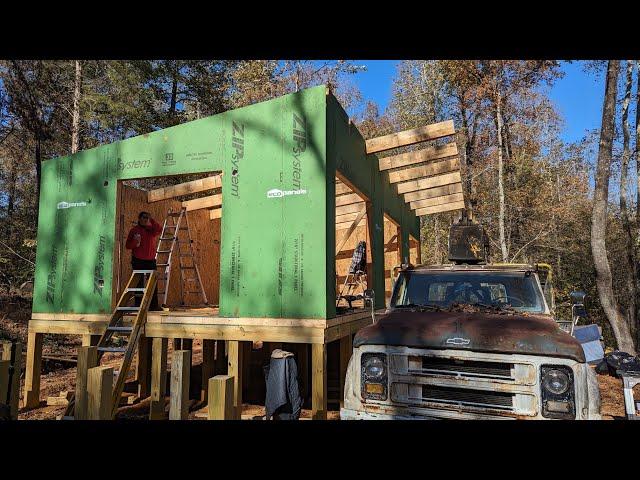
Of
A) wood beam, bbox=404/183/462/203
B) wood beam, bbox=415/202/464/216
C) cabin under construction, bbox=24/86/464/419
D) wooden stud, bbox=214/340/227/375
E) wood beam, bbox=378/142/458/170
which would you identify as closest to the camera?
cabin under construction, bbox=24/86/464/419

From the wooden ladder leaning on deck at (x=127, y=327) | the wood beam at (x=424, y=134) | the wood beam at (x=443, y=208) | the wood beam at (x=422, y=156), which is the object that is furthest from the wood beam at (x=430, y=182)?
the wooden ladder leaning on deck at (x=127, y=327)

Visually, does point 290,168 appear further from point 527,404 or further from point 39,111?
point 39,111

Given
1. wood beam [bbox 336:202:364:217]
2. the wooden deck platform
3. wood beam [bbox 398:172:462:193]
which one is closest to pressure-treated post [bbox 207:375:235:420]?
the wooden deck platform

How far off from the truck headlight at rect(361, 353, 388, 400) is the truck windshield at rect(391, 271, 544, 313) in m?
1.22

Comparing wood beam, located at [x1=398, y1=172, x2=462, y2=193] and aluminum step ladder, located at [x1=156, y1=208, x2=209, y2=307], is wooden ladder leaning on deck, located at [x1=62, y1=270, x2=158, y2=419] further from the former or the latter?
wood beam, located at [x1=398, y1=172, x2=462, y2=193]

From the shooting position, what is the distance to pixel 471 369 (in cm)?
397

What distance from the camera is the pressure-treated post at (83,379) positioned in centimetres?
352

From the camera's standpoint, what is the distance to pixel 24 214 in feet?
70.9

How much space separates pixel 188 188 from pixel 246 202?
9.73 feet

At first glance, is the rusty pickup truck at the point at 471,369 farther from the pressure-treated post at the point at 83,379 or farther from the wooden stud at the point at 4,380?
the wooden stud at the point at 4,380

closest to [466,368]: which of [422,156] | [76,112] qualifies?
[422,156]

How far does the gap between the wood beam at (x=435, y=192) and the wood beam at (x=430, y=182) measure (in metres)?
0.57

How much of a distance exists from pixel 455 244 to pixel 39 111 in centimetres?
2112

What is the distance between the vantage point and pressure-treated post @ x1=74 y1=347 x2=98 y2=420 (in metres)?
3.52
